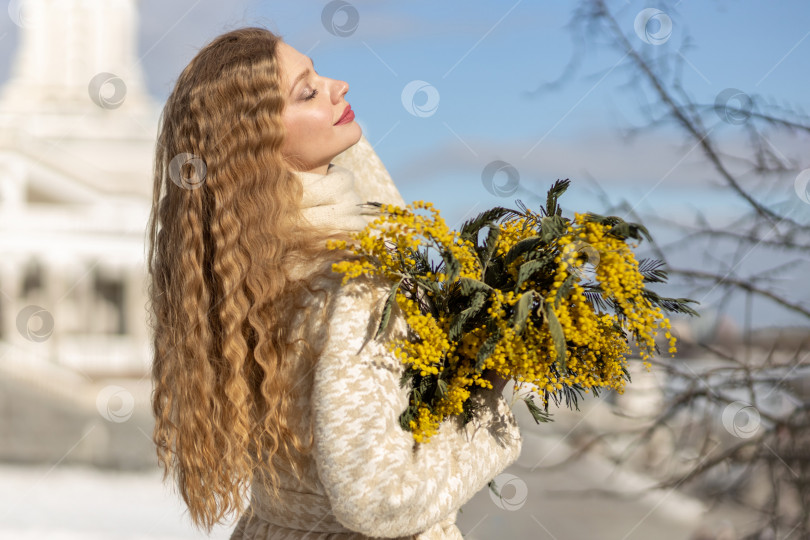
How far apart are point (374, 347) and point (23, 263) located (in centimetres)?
1189

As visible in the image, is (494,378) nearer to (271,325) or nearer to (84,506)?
(271,325)

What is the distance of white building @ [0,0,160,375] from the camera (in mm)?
10789

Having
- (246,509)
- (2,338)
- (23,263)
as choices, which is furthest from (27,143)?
(246,509)

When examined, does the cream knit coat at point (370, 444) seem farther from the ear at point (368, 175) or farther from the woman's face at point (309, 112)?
the ear at point (368, 175)

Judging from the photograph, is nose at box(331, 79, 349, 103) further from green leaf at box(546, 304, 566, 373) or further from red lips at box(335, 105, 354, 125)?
green leaf at box(546, 304, 566, 373)

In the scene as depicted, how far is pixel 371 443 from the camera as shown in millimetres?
1071

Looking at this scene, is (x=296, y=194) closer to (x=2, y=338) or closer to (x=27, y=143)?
(x=2, y=338)

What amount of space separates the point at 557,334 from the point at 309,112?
56 centimetres

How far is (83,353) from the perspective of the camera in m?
10.6

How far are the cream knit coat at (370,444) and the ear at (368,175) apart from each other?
0.49 meters

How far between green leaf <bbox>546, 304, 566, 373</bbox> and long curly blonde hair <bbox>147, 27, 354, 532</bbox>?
1.18ft

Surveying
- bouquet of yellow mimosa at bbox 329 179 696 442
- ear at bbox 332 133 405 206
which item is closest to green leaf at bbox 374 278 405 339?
bouquet of yellow mimosa at bbox 329 179 696 442

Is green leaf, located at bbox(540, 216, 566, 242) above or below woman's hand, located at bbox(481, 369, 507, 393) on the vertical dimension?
above

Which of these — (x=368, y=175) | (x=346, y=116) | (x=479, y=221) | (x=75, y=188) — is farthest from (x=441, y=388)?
(x=75, y=188)
